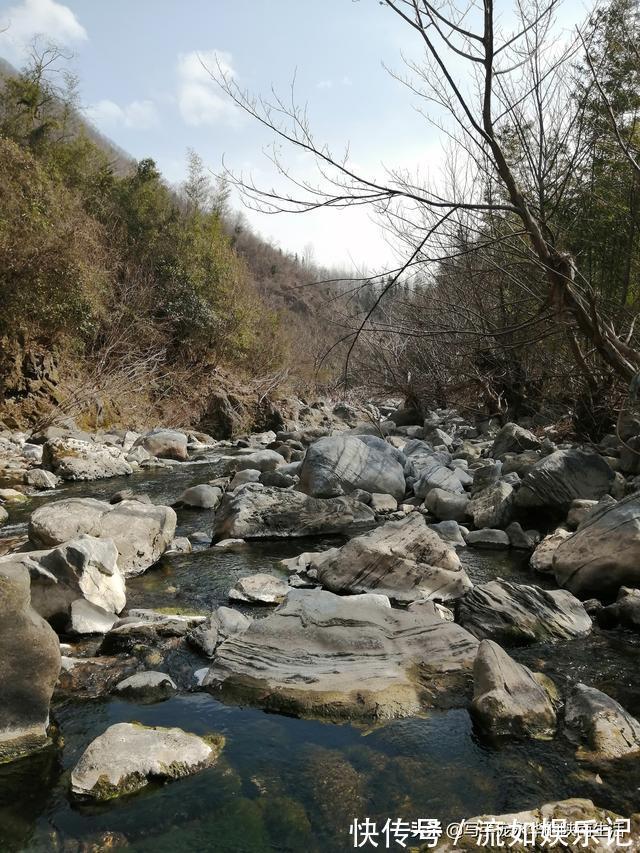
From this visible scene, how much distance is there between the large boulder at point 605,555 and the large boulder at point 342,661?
1.20 m

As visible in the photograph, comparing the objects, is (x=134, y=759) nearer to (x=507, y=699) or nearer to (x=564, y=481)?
(x=507, y=699)

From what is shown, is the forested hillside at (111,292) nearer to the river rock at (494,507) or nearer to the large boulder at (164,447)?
the large boulder at (164,447)

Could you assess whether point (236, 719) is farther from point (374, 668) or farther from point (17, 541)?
point (17, 541)

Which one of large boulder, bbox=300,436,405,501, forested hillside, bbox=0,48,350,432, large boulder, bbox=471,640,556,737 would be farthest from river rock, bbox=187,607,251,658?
forested hillside, bbox=0,48,350,432

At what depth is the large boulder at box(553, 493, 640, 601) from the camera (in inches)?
147

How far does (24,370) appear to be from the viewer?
1195cm

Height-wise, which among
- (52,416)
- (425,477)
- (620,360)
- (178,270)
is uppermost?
(178,270)

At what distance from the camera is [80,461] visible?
8.55 m

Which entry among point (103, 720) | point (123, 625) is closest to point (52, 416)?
point (123, 625)

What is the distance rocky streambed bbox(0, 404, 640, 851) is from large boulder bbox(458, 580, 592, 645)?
12 millimetres

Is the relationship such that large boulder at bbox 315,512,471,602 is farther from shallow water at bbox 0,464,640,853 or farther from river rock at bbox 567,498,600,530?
river rock at bbox 567,498,600,530

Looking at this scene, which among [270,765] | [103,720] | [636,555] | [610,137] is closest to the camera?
[270,765]

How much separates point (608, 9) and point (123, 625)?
15.6 ft

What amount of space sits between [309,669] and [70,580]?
1.48m
